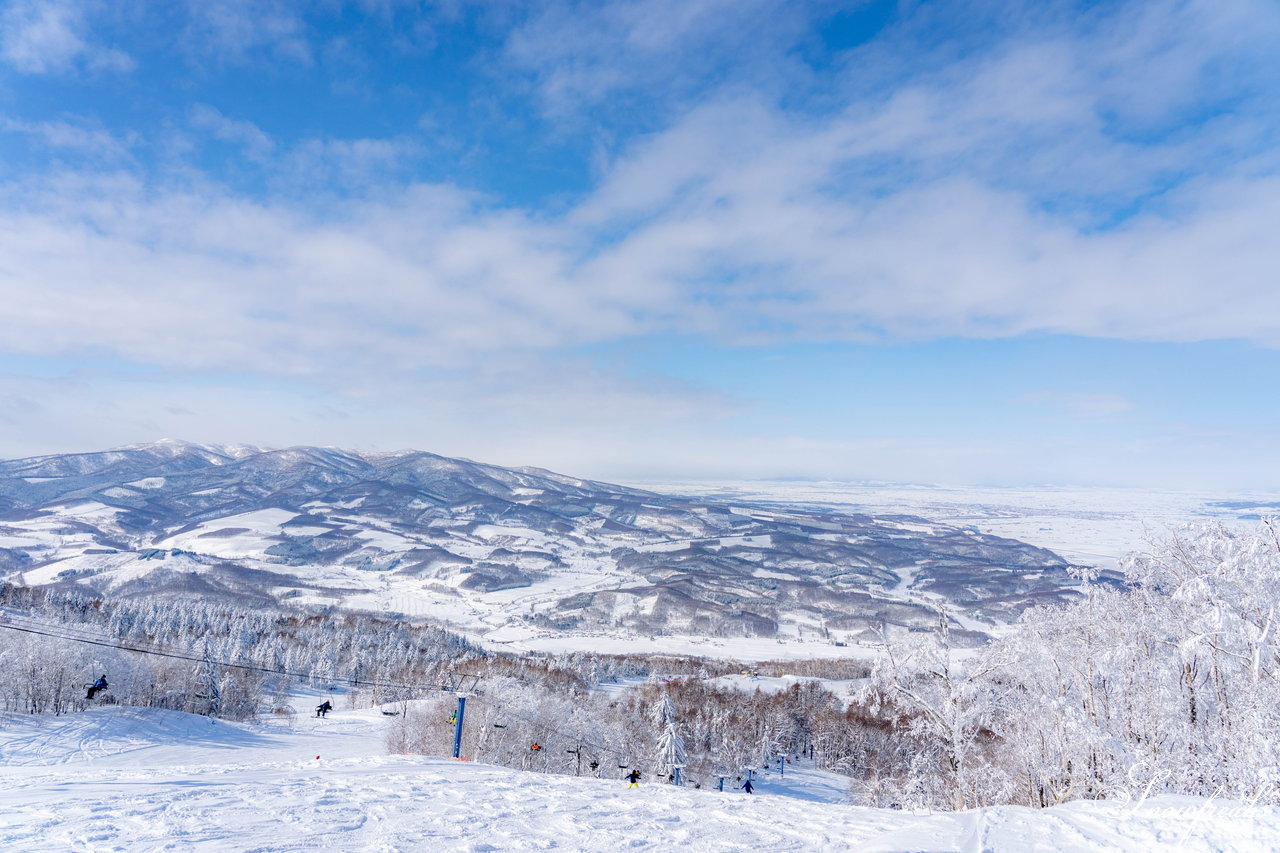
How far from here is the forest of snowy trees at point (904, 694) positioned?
2025 cm

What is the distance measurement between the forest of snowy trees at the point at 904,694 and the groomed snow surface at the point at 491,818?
3.04 metres

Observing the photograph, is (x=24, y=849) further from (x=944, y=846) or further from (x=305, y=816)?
(x=944, y=846)

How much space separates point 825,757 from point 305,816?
109 metres

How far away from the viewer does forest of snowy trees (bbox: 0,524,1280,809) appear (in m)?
20.2

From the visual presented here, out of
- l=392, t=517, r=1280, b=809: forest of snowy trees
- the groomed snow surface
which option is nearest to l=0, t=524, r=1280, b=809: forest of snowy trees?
l=392, t=517, r=1280, b=809: forest of snowy trees

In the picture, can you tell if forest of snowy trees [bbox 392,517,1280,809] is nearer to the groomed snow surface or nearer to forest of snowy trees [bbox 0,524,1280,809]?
forest of snowy trees [bbox 0,524,1280,809]

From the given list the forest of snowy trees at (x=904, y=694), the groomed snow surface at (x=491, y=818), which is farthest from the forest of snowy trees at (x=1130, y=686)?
the groomed snow surface at (x=491, y=818)

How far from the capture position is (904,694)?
29562mm

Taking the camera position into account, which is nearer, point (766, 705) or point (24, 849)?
point (24, 849)

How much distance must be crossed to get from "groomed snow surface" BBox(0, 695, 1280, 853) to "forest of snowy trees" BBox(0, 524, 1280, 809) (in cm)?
304

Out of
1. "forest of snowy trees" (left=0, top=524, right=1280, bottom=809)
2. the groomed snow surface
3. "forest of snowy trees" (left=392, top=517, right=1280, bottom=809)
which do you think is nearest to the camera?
the groomed snow surface

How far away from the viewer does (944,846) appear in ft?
37.3

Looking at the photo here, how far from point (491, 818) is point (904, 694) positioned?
2364 centimetres

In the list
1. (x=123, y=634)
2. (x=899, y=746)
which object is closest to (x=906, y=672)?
(x=899, y=746)
